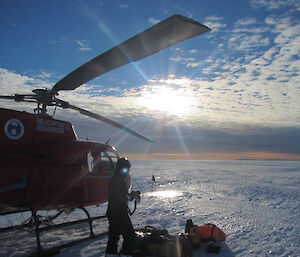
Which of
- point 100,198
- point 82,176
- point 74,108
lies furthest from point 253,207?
point 74,108

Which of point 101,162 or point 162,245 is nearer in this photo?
point 162,245

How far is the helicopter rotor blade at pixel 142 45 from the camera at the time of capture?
334 centimetres

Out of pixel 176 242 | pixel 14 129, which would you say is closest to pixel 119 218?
pixel 176 242

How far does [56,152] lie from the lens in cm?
568

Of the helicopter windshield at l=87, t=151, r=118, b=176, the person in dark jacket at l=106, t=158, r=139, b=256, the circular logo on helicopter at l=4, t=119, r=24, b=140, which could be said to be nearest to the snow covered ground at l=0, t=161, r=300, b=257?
the person in dark jacket at l=106, t=158, r=139, b=256

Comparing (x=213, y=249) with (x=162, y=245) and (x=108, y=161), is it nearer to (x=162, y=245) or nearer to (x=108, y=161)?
(x=162, y=245)

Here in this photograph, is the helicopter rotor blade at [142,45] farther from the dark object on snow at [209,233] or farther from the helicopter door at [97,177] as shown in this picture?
the dark object on snow at [209,233]

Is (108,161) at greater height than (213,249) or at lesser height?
greater

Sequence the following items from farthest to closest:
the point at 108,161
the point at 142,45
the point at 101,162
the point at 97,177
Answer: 1. the point at 108,161
2. the point at 101,162
3. the point at 97,177
4. the point at 142,45

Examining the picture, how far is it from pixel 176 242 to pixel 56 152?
3223mm

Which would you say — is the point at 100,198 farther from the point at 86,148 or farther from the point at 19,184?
the point at 19,184

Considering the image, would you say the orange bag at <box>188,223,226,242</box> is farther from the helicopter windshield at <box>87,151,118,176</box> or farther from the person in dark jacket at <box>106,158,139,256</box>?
the helicopter windshield at <box>87,151,118,176</box>

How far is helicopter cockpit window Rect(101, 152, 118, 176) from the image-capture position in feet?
22.3

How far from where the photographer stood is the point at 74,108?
6.34 meters
